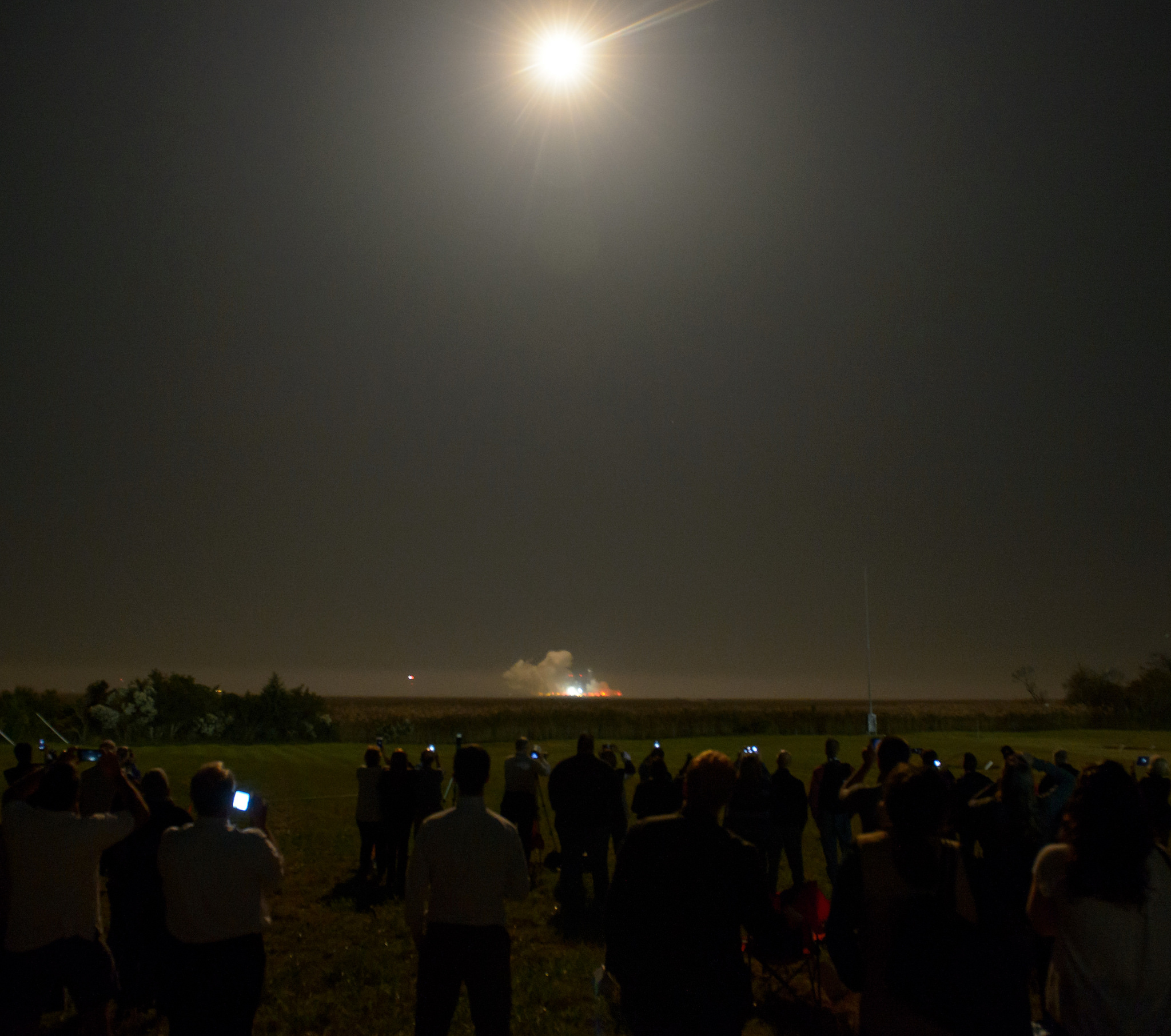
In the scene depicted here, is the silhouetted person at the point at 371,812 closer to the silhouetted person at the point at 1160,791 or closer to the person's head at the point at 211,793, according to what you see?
Answer: the person's head at the point at 211,793

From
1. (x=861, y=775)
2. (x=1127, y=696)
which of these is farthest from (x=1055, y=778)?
(x=1127, y=696)

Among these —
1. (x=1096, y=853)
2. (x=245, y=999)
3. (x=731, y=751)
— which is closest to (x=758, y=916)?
(x=1096, y=853)

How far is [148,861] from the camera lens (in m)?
6.81

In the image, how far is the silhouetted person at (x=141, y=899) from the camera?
22.2 feet

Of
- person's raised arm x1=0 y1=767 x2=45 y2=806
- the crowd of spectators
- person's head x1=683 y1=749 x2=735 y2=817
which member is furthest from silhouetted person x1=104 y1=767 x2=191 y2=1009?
person's head x1=683 y1=749 x2=735 y2=817

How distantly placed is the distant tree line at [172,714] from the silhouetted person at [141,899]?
53883 mm

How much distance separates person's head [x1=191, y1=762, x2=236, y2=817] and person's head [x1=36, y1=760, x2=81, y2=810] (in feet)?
3.15

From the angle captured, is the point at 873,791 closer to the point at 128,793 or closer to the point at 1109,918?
the point at 1109,918

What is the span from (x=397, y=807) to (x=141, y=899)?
553 centimetres

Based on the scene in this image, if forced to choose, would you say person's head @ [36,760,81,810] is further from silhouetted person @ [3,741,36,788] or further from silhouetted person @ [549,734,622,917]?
silhouetted person @ [549,734,622,917]

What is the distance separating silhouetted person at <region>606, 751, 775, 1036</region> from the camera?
3805mm

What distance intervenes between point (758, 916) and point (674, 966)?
429mm

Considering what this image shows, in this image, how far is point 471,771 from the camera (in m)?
5.12

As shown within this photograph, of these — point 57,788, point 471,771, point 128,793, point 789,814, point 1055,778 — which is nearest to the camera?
point 471,771
